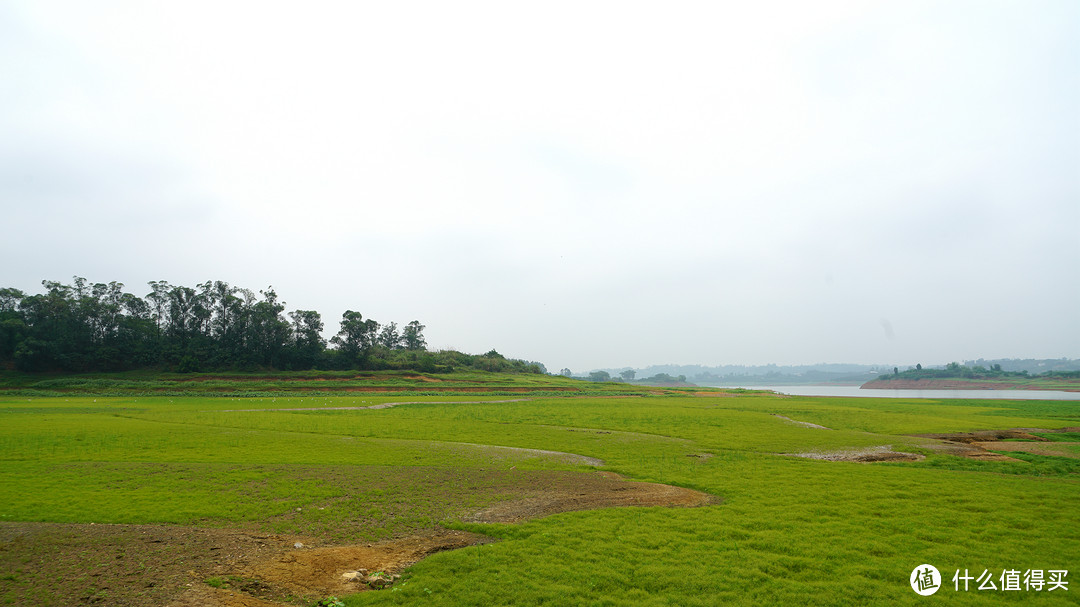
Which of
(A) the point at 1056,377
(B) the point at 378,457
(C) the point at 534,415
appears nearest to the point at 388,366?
(C) the point at 534,415

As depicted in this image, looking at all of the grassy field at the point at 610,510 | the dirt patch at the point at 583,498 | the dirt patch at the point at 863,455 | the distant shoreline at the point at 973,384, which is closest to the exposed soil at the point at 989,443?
the grassy field at the point at 610,510

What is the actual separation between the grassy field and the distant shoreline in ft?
475

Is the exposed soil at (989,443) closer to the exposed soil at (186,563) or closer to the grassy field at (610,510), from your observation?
the grassy field at (610,510)

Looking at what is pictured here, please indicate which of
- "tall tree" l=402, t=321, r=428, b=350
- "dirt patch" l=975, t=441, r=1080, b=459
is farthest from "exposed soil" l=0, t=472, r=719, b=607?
"tall tree" l=402, t=321, r=428, b=350

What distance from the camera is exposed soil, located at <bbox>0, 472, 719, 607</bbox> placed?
862 centimetres

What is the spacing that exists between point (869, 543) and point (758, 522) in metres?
2.31

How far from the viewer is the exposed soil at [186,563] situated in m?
8.62

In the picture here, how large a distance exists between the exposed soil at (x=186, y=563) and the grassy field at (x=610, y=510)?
0.55m

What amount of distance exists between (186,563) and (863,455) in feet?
85.0

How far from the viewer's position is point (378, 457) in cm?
2134

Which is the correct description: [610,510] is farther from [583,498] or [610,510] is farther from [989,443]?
[989,443]

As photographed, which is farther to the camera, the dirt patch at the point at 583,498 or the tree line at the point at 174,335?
the tree line at the point at 174,335

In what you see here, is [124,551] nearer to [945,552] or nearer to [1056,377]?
[945,552]

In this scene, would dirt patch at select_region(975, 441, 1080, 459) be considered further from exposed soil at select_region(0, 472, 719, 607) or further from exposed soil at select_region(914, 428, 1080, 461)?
exposed soil at select_region(0, 472, 719, 607)
